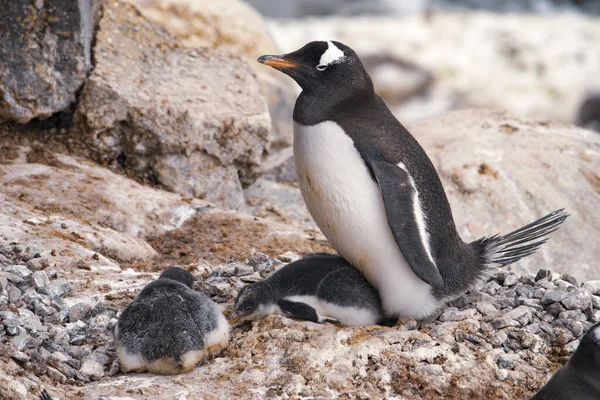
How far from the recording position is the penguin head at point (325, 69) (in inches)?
182

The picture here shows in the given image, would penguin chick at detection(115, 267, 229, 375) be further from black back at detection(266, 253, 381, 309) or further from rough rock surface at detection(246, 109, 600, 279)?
rough rock surface at detection(246, 109, 600, 279)

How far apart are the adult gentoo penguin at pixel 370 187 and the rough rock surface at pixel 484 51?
42.0ft

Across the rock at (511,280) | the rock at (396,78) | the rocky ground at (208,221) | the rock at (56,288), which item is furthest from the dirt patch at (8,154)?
the rock at (396,78)

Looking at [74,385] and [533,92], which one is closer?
[74,385]

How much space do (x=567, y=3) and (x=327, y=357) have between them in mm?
20282

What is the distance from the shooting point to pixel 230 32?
1059 centimetres

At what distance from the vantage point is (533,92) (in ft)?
59.7

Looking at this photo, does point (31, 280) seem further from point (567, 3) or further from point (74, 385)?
point (567, 3)

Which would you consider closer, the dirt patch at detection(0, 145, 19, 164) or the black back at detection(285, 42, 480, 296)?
the black back at detection(285, 42, 480, 296)

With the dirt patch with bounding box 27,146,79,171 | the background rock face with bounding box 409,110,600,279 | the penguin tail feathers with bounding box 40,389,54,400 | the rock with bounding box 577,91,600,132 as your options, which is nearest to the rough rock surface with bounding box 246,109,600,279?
the background rock face with bounding box 409,110,600,279

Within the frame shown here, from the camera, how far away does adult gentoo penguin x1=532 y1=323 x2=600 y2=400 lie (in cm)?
363

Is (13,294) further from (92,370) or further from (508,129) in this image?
(508,129)

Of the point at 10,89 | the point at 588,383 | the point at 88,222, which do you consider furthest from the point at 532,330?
the point at 10,89

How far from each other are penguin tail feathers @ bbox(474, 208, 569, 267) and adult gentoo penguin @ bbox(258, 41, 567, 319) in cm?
24
